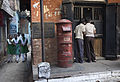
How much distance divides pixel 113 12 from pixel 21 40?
220 inches

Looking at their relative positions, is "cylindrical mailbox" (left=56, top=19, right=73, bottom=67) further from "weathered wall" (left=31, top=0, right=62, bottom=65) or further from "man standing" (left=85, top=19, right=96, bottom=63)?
"man standing" (left=85, top=19, right=96, bottom=63)

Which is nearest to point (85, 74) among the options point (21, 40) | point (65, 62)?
point (65, 62)

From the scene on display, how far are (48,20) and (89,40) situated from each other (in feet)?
6.75

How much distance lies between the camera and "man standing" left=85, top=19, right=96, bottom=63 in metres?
5.75

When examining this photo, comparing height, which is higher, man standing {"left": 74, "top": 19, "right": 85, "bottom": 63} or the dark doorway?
the dark doorway

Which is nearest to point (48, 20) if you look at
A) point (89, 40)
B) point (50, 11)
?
point (50, 11)

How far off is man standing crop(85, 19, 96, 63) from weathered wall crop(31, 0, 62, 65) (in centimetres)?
140

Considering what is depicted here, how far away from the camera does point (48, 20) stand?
5.54 metres

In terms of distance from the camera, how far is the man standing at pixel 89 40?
5.75 m

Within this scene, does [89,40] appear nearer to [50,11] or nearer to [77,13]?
[77,13]

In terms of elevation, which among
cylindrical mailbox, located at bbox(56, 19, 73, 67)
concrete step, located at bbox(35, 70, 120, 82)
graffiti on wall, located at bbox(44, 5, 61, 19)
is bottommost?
concrete step, located at bbox(35, 70, 120, 82)

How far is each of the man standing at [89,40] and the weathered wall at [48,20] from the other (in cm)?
140

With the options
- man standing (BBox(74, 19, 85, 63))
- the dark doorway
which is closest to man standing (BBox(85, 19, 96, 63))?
man standing (BBox(74, 19, 85, 63))

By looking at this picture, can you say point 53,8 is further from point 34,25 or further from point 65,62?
point 65,62
